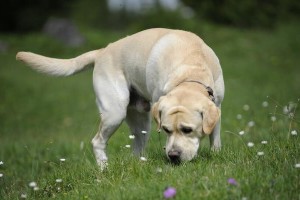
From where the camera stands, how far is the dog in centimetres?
485

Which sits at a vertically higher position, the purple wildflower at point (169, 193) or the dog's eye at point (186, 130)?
the purple wildflower at point (169, 193)

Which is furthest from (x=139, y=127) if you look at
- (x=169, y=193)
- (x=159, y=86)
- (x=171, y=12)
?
(x=171, y=12)

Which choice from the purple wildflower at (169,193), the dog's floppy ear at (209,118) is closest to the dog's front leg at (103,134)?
the dog's floppy ear at (209,118)

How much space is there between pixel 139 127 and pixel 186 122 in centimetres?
186

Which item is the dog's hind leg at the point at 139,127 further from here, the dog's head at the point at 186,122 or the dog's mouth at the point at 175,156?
the dog's mouth at the point at 175,156

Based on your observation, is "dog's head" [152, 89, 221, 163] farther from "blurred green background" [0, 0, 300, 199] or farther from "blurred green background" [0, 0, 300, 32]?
"blurred green background" [0, 0, 300, 32]

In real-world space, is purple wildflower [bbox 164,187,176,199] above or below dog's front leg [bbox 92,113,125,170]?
above

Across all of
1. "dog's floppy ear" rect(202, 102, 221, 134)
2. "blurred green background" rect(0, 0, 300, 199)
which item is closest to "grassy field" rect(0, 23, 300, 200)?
"blurred green background" rect(0, 0, 300, 199)

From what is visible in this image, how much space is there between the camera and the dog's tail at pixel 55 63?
636 cm

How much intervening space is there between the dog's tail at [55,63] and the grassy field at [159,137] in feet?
2.84

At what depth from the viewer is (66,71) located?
6629 millimetres

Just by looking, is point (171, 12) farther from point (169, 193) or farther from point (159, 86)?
point (169, 193)

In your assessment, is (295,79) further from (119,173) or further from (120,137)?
(119,173)

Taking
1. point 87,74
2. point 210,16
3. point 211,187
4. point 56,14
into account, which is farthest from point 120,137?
point 56,14
